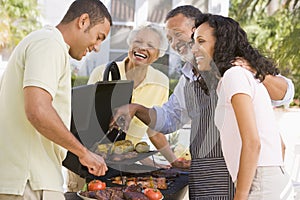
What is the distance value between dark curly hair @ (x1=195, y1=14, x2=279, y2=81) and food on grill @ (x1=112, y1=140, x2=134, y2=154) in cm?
47

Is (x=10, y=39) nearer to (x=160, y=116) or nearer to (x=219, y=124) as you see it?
(x=160, y=116)

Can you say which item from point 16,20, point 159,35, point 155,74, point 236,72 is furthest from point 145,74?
point 16,20

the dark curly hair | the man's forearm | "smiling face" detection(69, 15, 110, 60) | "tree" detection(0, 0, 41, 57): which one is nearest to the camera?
"smiling face" detection(69, 15, 110, 60)

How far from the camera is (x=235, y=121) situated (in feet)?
5.94

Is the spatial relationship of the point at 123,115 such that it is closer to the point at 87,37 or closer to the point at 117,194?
the point at 117,194

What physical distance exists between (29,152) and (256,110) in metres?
0.66

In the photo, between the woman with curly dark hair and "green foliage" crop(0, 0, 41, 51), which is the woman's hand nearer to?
the woman with curly dark hair

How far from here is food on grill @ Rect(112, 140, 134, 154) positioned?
2129 millimetres

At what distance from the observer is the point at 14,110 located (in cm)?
163

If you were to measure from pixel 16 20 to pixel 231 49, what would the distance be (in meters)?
4.46

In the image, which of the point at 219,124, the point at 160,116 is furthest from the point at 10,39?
the point at 219,124

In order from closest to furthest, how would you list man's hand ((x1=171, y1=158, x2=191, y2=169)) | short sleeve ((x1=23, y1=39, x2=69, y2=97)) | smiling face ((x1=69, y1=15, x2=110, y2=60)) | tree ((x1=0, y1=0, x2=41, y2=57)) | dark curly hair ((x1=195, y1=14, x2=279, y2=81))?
short sleeve ((x1=23, y1=39, x2=69, y2=97))
smiling face ((x1=69, y1=15, x2=110, y2=60))
dark curly hair ((x1=195, y1=14, x2=279, y2=81))
man's hand ((x1=171, y1=158, x2=191, y2=169))
tree ((x1=0, y1=0, x2=41, y2=57))

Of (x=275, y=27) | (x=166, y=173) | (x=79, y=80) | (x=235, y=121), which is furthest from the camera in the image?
(x=275, y=27)

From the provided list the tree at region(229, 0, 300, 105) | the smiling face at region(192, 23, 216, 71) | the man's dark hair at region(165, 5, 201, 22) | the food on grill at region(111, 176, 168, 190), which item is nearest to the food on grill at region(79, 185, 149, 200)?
the food on grill at region(111, 176, 168, 190)
